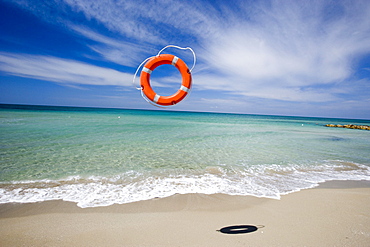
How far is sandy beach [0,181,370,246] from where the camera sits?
5.53ft

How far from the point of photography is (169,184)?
3.07 metres

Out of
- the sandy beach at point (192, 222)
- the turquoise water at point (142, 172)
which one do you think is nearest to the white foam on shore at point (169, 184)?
the turquoise water at point (142, 172)

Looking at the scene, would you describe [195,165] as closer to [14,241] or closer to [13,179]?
[14,241]

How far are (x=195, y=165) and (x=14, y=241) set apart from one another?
323 centimetres

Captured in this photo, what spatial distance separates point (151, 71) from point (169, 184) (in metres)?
2.33

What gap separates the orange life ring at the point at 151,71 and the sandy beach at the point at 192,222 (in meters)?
1.83

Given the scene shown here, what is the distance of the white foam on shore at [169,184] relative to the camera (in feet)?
8.32

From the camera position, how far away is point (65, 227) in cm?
185

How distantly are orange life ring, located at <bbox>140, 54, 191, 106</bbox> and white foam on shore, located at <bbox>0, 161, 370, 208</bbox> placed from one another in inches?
60.8

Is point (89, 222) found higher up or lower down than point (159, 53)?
lower down

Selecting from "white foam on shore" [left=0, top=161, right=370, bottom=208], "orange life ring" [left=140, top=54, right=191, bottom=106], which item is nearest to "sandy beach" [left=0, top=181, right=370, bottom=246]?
"white foam on shore" [left=0, top=161, right=370, bottom=208]

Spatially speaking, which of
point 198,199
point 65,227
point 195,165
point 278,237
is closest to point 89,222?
point 65,227

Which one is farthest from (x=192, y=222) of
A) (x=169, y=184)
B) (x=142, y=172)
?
(x=142, y=172)

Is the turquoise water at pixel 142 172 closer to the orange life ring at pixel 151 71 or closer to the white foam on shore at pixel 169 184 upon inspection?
the white foam on shore at pixel 169 184
